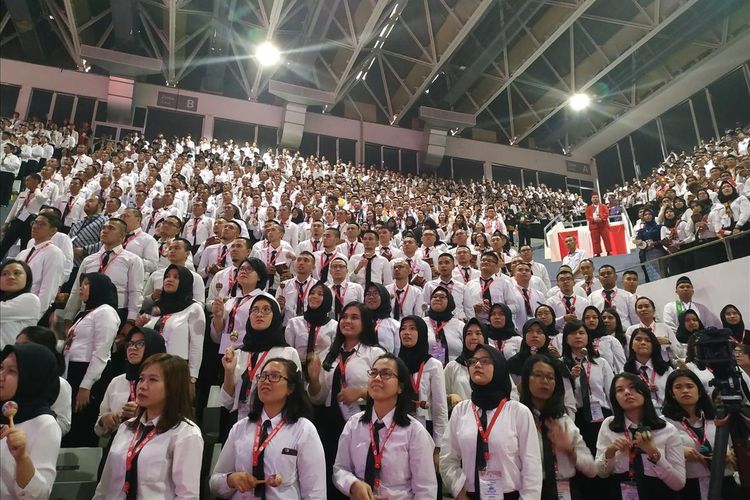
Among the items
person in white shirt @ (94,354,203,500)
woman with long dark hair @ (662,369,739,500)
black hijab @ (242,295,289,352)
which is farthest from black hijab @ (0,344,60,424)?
woman with long dark hair @ (662,369,739,500)

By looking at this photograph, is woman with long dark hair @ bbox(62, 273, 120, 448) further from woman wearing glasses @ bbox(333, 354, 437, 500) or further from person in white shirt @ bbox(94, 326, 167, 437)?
woman wearing glasses @ bbox(333, 354, 437, 500)

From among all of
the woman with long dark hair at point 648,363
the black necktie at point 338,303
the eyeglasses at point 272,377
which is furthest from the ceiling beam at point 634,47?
the eyeglasses at point 272,377

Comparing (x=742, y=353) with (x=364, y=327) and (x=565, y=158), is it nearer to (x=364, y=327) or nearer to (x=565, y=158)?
(x=364, y=327)

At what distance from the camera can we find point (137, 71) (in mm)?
15398

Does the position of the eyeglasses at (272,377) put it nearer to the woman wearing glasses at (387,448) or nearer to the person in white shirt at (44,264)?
the woman wearing glasses at (387,448)

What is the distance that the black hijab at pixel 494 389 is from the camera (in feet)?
8.78

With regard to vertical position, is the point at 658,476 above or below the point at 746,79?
below

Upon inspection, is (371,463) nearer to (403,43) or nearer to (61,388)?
(61,388)

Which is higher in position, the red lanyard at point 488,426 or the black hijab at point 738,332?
the black hijab at point 738,332

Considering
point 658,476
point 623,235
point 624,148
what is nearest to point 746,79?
point 624,148

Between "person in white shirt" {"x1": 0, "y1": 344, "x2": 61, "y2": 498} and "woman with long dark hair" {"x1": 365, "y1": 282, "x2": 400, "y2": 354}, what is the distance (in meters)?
2.25

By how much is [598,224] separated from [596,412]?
7.96 metres

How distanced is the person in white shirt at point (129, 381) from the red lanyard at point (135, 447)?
54cm

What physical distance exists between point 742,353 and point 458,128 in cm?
1662
